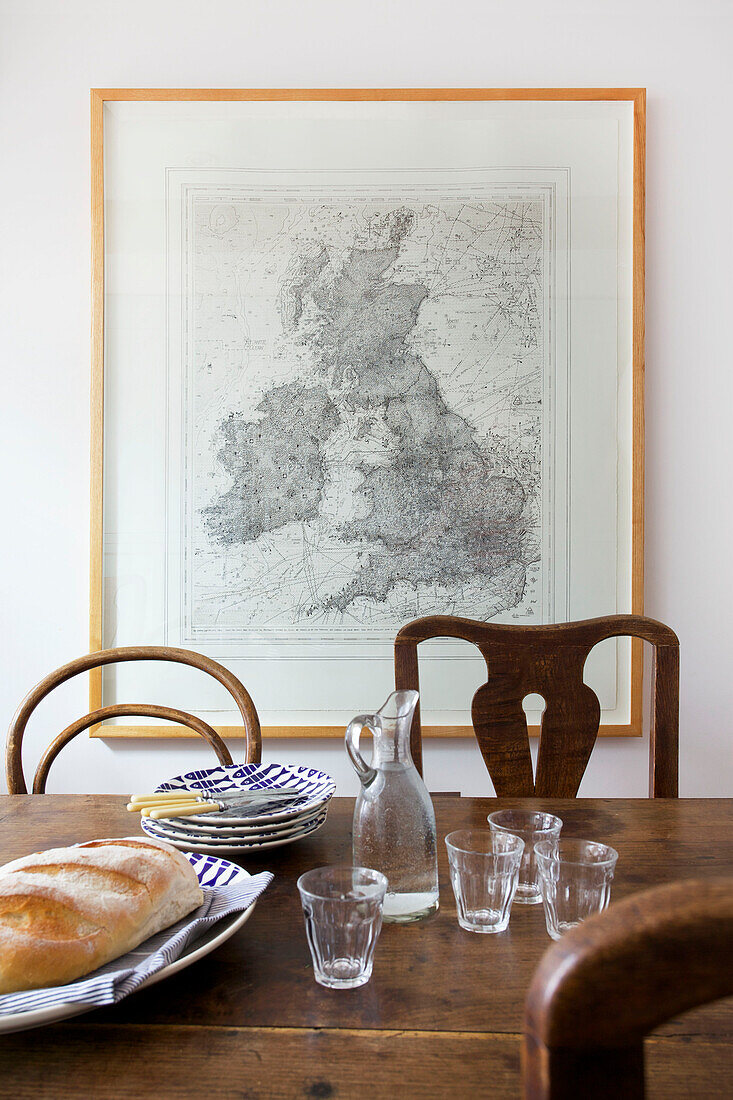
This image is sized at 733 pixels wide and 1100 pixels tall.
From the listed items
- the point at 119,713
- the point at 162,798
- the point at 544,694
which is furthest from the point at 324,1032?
the point at 119,713

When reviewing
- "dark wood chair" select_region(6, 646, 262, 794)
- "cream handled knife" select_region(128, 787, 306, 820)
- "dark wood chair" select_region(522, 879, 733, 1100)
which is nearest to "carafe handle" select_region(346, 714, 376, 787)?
"cream handled knife" select_region(128, 787, 306, 820)

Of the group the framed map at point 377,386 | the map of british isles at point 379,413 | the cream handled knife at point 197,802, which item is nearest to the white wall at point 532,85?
the framed map at point 377,386

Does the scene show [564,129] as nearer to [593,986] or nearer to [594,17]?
[594,17]

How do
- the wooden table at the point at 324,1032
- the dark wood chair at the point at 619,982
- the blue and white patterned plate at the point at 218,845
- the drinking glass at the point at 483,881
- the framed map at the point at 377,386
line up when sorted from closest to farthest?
1. the dark wood chair at the point at 619,982
2. the wooden table at the point at 324,1032
3. the drinking glass at the point at 483,881
4. the blue and white patterned plate at the point at 218,845
5. the framed map at the point at 377,386

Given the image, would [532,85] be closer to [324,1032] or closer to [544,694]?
[544,694]

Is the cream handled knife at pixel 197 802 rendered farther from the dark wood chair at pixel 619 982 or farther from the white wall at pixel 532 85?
the white wall at pixel 532 85

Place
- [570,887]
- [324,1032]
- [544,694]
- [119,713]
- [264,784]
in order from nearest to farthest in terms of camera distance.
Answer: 1. [324,1032]
2. [570,887]
3. [264,784]
4. [544,694]
5. [119,713]

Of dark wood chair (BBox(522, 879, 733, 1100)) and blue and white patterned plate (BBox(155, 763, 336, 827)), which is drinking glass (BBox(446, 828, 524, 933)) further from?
dark wood chair (BBox(522, 879, 733, 1100))
